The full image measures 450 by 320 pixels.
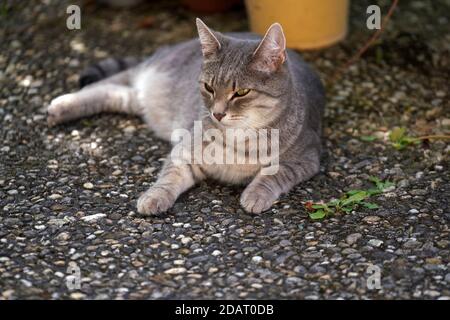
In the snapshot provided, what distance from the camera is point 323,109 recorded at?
505 centimetres

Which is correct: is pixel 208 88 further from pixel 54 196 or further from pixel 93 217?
pixel 54 196

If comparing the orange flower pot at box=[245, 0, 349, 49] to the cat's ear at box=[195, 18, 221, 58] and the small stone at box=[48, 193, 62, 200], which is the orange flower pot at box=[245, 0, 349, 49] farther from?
the small stone at box=[48, 193, 62, 200]

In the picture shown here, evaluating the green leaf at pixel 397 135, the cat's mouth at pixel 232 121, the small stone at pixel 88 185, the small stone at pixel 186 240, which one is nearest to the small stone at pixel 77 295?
the small stone at pixel 186 240

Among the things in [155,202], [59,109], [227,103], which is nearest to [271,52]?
[227,103]

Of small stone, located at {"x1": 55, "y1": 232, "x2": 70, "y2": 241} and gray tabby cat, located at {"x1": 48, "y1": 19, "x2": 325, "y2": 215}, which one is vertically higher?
gray tabby cat, located at {"x1": 48, "y1": 19, "x2": 325, "y2": 215}

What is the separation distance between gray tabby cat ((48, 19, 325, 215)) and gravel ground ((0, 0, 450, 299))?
10 centimetres

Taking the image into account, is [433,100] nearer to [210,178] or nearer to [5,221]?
[210,178]

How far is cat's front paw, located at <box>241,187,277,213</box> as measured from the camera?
4191 millimetres

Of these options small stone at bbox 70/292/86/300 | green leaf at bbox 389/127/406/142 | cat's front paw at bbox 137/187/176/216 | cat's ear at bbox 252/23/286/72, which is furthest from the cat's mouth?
green leaf at bbox 389/127/406/142

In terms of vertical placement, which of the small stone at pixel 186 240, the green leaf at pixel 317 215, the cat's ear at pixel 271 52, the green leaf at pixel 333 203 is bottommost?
the small stone at pixel 186 240

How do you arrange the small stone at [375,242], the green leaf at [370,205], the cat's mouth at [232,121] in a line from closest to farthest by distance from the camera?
the small stone at [375,242]
the cat's mouth at [232,121]
the green leaf at [370,205]

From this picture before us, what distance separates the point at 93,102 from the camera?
5273 mm

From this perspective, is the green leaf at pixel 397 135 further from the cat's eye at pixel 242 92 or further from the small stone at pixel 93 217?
the small stone at pixel 93 217

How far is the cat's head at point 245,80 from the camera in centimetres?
404
